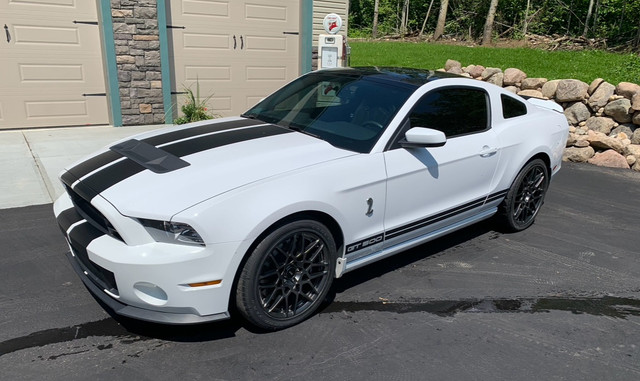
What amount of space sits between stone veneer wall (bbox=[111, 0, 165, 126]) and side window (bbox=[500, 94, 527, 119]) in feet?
20.6

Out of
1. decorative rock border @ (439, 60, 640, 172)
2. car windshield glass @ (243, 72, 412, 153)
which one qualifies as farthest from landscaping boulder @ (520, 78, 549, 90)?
car windshield glass @ (243, 72, 412, 153)

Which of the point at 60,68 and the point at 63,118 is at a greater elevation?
the point at 60,68

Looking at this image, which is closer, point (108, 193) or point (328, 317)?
point (108, 193)

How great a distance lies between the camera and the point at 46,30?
8094mm

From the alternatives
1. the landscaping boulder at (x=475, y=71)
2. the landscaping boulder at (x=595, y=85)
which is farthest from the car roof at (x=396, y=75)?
the landscaping boulder at (x=475, y=71)

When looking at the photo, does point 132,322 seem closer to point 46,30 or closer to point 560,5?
point 46,30

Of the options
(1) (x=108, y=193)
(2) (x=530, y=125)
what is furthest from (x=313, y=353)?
(2) (x=530, y=125)

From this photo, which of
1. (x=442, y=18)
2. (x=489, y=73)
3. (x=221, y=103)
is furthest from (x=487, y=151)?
(x=442, y=18)

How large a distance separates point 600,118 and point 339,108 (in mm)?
6447

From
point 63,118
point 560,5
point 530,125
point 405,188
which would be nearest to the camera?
point 405,188

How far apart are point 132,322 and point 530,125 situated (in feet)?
12.9

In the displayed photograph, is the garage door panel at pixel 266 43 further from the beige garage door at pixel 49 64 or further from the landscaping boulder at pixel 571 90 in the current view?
the landscaping boulder at pixel 571 90

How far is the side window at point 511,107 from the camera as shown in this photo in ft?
15.7

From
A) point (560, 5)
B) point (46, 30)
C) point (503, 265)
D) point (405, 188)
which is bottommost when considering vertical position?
point (503, 265)
